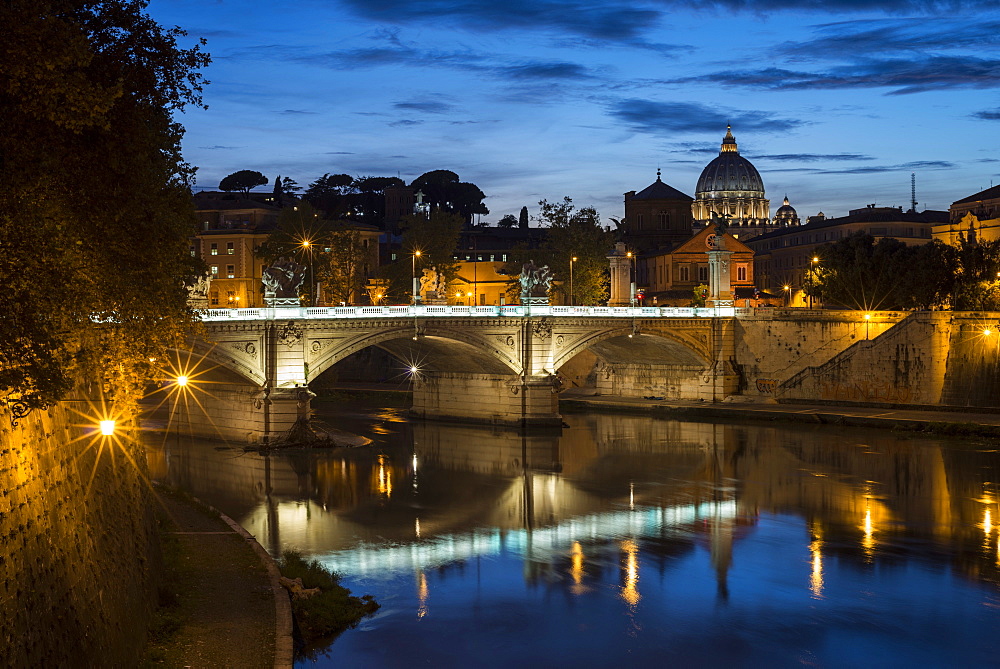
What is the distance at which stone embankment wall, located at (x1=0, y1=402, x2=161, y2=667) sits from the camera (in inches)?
438

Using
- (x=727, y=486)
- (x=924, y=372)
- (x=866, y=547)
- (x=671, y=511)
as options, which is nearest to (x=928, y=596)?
(x=866, y=547)

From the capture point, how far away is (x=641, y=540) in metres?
28.1

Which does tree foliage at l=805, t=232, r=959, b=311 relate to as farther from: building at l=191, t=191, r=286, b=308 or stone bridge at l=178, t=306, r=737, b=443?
building at l=191, t=191, r=286, b=308

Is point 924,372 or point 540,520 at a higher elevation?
point 924,372

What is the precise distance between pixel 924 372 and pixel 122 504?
137 feet

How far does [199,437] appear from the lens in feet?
149

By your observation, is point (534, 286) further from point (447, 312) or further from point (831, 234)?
point (831, 234)

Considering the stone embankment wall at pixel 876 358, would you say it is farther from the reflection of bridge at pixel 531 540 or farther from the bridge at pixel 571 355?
the reflection of bridge at pixel 531 540

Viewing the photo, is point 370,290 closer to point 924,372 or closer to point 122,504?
point 924,372

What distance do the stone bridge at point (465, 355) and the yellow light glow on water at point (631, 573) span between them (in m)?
19.1

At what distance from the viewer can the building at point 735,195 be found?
15675 centimetres

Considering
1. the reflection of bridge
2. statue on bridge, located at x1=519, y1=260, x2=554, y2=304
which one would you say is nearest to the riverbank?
statue on bridge, located at x1=519, y1=260, x2=554, y2=304

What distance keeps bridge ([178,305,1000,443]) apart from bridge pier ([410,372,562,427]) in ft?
0.19

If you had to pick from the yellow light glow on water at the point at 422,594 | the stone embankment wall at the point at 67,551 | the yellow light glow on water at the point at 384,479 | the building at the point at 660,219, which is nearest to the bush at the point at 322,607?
the yellow light glow on water at the point at 422,594
